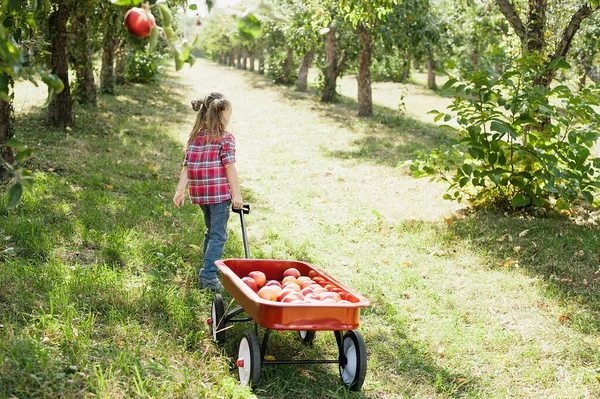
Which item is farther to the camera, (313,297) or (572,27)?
(572,27)

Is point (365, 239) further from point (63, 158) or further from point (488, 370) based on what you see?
point (63, 158)

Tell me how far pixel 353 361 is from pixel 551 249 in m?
3.47

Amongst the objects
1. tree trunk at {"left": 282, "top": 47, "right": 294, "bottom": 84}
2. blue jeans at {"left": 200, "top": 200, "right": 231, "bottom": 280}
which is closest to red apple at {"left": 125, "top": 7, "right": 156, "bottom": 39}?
blue jeans at {"left": 200, "top": 200, "right": 231, "bottom": 280}

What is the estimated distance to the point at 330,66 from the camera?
20984 mm

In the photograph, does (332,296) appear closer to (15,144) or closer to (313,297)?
(313,297)

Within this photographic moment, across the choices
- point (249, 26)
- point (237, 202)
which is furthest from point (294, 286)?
point (249, 26)

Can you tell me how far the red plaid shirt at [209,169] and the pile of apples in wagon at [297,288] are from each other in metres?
0.95

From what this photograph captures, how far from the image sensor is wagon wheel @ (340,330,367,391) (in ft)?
11.7

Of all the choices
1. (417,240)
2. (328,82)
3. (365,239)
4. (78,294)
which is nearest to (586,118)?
(417,240)

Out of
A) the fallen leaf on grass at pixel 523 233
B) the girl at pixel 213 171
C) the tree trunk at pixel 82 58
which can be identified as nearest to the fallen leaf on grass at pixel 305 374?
the girl at pixel 213 171

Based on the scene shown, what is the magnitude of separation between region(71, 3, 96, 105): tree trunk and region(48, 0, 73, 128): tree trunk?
1.23 ft

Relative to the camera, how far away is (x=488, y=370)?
163 inches

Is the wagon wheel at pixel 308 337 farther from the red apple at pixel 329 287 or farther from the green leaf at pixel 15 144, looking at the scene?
the green leaf at pixel 15 144

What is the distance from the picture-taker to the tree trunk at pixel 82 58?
12.5 meters
